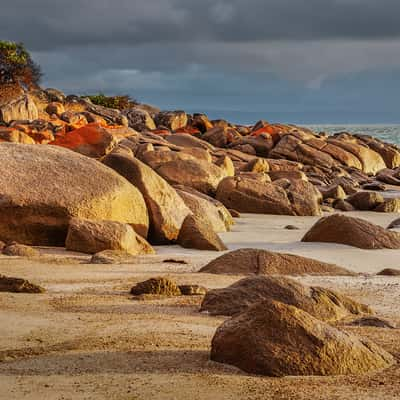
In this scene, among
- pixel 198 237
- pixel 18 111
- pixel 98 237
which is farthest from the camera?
pixel 18 111

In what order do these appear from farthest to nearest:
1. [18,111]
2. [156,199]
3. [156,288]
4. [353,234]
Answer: [18,111] → [156,199] → [353,234] → [156,288]

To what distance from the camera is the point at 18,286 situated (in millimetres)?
6734

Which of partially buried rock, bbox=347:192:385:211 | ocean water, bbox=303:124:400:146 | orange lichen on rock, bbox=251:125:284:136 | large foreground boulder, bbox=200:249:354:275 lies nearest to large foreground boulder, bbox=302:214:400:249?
large foreground boulder, bbox=200:249:354:275

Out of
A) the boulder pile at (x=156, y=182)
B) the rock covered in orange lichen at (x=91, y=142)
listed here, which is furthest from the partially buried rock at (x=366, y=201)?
the rock covered in orange lichen at (x=91, y=142)

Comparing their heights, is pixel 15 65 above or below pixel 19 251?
above

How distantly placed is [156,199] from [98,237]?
2.31 metres

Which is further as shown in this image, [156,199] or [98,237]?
[156,199]

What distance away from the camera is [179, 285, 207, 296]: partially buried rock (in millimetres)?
6980

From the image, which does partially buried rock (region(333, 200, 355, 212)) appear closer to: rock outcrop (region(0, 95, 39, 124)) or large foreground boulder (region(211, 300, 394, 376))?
large foreground boulder (region(211, 300, 394, 376))

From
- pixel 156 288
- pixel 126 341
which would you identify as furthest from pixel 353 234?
pixel 126 341

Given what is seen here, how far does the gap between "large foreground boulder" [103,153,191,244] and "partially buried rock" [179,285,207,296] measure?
4545 millimetres

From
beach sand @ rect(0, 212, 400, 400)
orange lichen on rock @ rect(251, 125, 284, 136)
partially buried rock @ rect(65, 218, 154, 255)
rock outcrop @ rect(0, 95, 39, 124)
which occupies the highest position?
orange lichen on rock @ rect(251, 125, 284, 136)

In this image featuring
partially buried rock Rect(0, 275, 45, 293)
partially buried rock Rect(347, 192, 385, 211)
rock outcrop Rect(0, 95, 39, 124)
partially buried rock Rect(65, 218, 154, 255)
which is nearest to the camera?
partially buried rock Rect(0, 275, 45, 293)

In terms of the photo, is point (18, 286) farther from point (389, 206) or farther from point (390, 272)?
point (389, 206)
